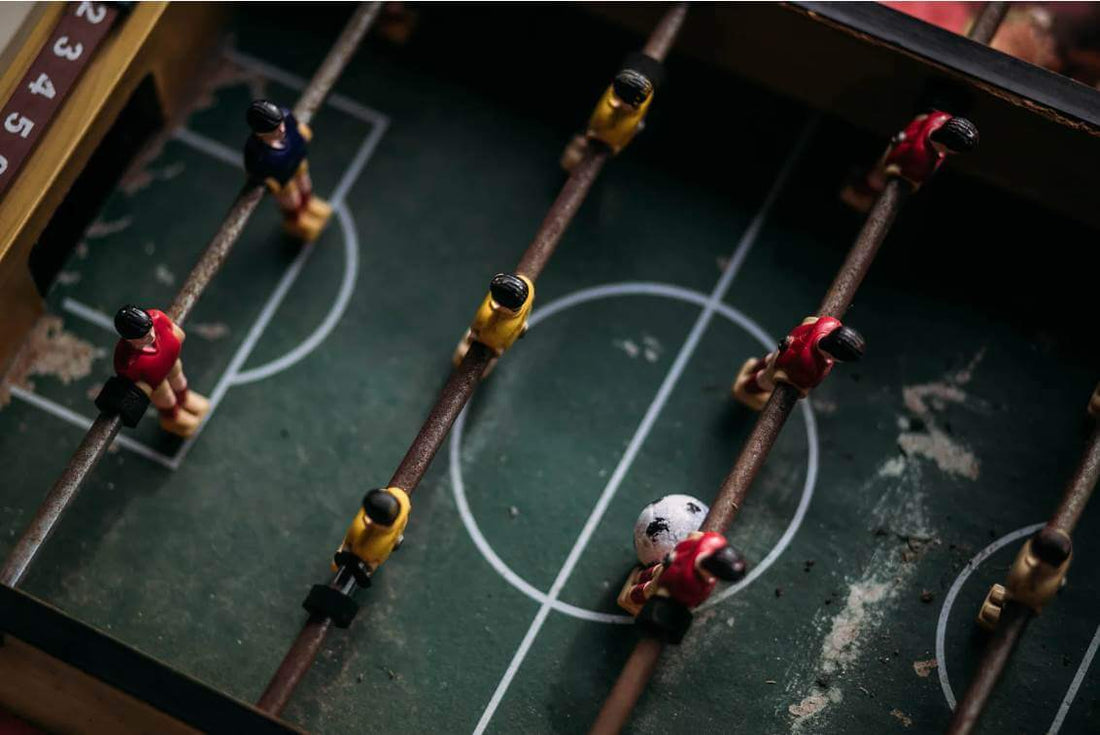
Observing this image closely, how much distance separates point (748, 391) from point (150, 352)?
11.1 feet

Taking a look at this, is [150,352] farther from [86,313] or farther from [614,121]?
[614,121]

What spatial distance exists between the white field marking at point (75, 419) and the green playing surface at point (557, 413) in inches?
0.5

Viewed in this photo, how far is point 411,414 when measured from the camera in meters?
7.59

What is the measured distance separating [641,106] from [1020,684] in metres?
3.86

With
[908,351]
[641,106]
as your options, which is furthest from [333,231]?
[908,351]

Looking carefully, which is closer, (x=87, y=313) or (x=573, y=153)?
(x=87, y=313)

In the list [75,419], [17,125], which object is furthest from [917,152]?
[75,419]

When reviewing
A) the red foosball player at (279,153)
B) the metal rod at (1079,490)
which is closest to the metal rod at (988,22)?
the metal rod at (1079,490)

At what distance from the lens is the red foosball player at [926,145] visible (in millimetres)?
6672

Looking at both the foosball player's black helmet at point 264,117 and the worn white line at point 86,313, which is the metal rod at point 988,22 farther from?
the worn white line at point 86,313

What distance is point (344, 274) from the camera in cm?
790

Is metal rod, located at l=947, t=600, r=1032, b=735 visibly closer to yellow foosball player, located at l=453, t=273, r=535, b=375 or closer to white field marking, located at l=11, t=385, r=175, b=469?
yellow foosball player, located at l=453, t=273, r=535, b=375

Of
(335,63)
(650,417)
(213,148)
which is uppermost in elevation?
(335,63)

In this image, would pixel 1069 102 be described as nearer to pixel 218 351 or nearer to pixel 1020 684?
pixel 1020 684
